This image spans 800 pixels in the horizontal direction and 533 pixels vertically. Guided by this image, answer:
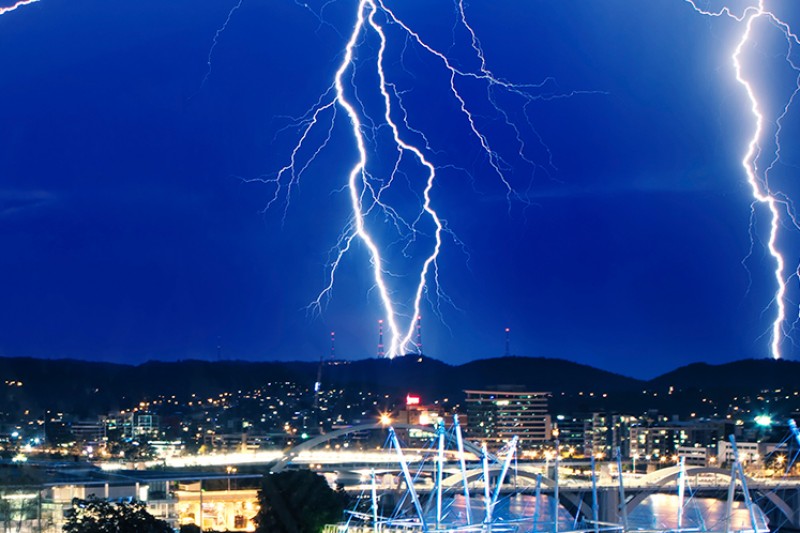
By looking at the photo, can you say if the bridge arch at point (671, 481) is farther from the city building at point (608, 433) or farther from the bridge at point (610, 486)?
the city building at point (608, 433)

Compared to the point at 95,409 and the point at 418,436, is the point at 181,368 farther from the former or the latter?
the point at 418,436

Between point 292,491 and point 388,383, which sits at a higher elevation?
point 388,383

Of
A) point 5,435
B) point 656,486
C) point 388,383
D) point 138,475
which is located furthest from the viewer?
point 388,383

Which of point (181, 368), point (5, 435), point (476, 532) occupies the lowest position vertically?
point (476, 532)

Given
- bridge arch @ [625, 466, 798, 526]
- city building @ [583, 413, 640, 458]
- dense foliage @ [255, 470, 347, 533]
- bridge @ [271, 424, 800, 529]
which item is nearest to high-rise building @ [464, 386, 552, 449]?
city building @ [583, 413, 640, 458]

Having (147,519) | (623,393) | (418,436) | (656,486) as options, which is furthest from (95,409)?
(147,519)

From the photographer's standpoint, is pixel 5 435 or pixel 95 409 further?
pixel 95 409

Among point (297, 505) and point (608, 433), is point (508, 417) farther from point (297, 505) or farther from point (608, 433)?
point (297, 505)

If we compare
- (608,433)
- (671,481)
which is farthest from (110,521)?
(608,433)
